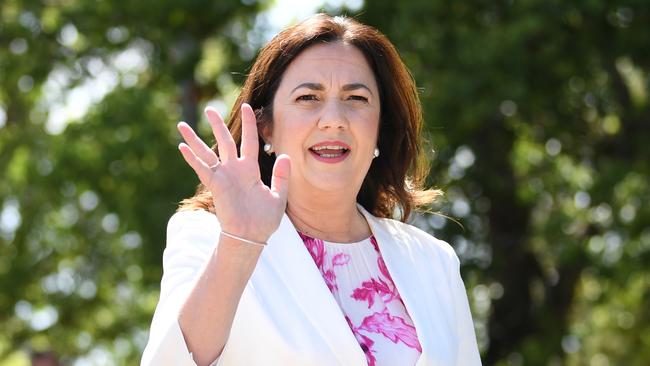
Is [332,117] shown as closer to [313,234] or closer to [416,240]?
[313,234]

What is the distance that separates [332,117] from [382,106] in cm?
42

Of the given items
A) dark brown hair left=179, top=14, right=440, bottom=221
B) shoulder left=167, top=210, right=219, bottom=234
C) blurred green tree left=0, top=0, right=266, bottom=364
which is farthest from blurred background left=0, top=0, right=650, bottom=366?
shoulder left=167, top=210, right=219, bottom=234

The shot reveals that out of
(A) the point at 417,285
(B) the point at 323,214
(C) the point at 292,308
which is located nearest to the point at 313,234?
(B) the point at 323,214

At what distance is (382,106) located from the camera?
330 centimetres

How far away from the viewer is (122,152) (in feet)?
37.8

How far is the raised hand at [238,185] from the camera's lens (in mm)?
2379

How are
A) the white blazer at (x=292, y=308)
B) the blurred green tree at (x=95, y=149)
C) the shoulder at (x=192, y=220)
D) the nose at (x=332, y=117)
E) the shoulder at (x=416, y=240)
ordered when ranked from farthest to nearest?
the blurred green tree at (x=95, y=149) → the shoulder at (x=416, y=240) → the nose at (x=332, y=117) → the shoulder at (x=192, y=220) → the white blazer at (x=292, y=308)

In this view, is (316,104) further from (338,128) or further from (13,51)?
(13,51)

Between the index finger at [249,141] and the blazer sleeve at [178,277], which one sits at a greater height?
the index finger at [249,141]

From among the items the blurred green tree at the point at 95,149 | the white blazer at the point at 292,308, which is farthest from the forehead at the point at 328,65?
the blurred green tree at the point at 95,149

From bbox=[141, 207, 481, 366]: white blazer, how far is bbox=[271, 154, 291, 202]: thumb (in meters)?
0.25

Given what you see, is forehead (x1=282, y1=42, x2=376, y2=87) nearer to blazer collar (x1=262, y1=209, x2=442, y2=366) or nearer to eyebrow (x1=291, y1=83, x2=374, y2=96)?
eyebrow (x1=291, y1=83, x2=374, y2=96)

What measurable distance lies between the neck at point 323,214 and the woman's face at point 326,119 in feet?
0.12

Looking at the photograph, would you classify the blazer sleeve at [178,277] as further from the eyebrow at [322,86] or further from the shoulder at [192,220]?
the eyebrow at [322,86]
